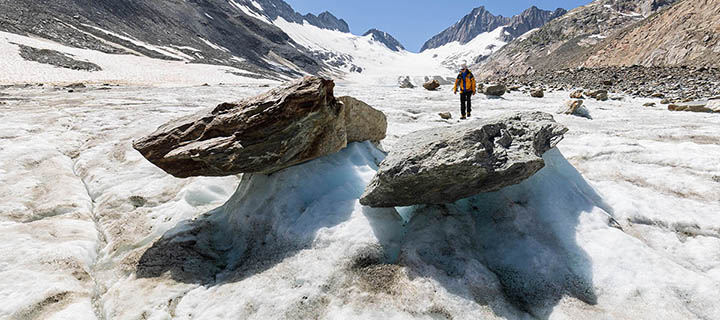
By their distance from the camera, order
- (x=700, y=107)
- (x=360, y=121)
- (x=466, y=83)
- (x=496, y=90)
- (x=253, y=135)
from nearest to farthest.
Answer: (x=253, y=135), (x=360, y=121), (x=700, y=107), (x=466, y=83), (x=496, y=90)

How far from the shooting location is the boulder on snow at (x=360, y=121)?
20.8 ft

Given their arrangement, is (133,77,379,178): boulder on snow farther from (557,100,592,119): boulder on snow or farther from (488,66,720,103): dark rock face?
(488,66,720,103): dark rock face

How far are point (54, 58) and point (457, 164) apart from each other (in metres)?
53.8

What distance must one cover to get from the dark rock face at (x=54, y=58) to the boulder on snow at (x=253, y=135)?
46.0 meters

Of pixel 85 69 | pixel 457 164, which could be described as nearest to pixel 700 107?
pixel 457 164

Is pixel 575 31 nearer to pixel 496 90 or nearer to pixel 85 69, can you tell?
pixel 496 90

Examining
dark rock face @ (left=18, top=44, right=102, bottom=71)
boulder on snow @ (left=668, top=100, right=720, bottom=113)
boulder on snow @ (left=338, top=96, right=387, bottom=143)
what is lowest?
boulder on snow @ (left=668, top=100, right=720, bottom=113)

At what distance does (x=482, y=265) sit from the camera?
156 inches

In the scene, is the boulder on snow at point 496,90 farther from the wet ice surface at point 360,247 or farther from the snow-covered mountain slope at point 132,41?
the snow-covered mountain slope at point 132,41

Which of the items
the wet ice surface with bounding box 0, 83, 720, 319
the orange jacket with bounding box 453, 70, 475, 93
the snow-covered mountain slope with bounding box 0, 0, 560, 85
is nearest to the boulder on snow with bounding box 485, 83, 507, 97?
the orange jacket with bounding box 453, 70, 475, 93

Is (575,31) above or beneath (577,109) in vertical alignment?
above

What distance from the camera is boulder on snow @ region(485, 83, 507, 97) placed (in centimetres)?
1819

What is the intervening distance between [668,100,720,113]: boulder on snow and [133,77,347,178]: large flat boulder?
1363cm

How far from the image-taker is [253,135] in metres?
4.83
